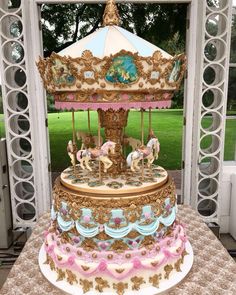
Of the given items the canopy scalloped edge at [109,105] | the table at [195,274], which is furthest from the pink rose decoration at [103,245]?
the canopy scalloped edge at [109,105]

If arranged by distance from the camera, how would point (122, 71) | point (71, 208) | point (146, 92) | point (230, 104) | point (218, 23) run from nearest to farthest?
point (122, 71)
point (146, 92)
point (71, 208)
point (218, 23)
point (230, 104)

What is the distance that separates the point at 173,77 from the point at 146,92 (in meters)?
0.28

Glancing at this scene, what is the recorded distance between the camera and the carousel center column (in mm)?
2918

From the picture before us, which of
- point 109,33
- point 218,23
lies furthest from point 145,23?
point 109,33

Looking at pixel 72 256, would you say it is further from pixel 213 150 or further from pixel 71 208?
pixel 213 150

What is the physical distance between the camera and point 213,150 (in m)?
4.75

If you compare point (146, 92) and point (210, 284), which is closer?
point (146, 92)

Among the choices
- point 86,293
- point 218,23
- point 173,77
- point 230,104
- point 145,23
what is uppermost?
point 145,23

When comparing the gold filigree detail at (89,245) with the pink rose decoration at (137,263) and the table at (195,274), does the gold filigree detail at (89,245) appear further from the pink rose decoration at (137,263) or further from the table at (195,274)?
the table at (195,274)

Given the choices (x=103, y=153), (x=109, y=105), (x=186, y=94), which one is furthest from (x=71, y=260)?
(x=186, y=94)

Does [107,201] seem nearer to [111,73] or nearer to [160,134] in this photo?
[111,73]

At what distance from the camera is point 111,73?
239 cm

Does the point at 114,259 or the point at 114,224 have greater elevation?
the point at 114,224

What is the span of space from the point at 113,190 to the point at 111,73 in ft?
3.26
